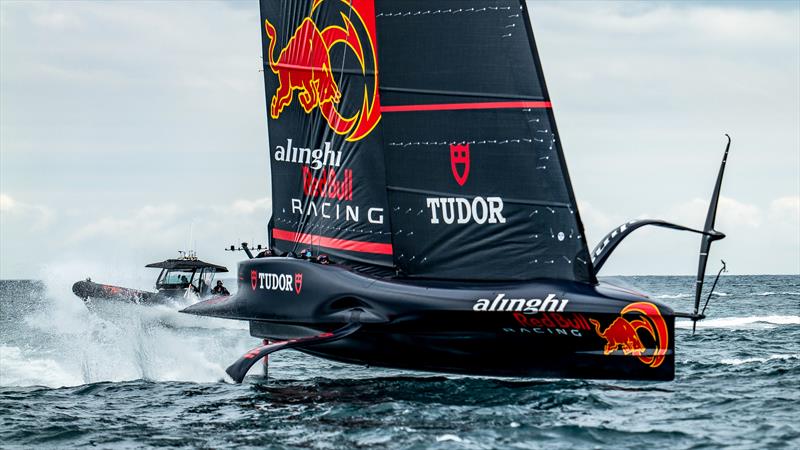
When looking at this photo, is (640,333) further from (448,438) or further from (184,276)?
(184,276)

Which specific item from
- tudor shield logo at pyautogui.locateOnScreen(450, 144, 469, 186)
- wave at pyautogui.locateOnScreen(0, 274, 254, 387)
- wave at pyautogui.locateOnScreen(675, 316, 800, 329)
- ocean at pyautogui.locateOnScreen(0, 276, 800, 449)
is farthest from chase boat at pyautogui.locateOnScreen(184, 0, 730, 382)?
wave at pyautogui.locateOnScreen(675, 316, 800, 329)

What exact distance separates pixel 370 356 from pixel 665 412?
5.01 meters

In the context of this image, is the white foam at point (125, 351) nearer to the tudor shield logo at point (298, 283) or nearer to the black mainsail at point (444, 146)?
the tudor shield logo at point (298, 283)

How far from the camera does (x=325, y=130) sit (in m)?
19.0

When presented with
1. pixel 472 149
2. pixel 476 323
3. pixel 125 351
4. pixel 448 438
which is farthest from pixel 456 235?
pixel 125 351

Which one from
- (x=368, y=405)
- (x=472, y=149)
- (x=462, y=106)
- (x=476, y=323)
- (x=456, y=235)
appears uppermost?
(x=462, y=106)

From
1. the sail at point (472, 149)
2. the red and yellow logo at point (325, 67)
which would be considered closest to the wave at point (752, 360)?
the sail at point (472, 149)

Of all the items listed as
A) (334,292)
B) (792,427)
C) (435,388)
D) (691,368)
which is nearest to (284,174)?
(334,292)

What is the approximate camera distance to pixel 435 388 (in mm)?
16641

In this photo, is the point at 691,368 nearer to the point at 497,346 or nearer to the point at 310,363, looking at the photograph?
the point at 497,346

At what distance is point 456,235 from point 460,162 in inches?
45.9

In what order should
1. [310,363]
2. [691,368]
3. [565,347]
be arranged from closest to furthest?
[565,347]
[691,368]
[310,363]

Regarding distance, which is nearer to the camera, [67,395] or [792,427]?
[792,427]

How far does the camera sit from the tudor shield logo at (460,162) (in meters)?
16.4
